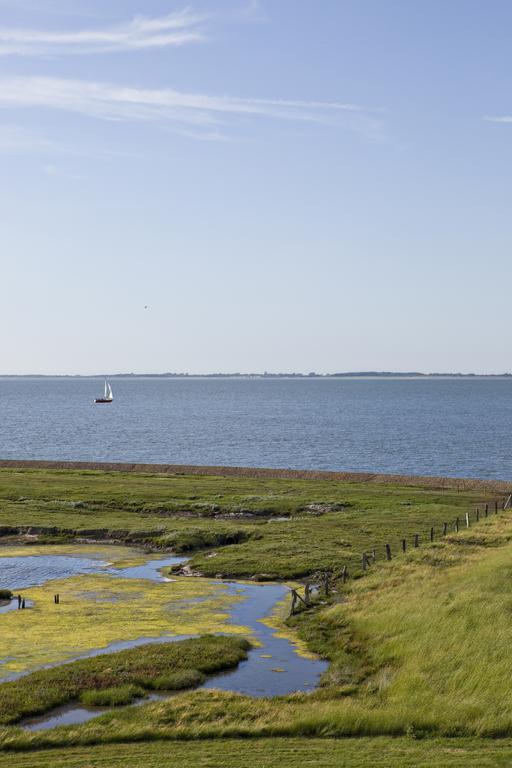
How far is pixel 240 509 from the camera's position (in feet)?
280

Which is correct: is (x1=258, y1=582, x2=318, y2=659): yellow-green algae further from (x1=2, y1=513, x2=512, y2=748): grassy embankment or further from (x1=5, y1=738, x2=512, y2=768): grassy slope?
(x1=5, y1=738, x2=512, y2=768): grassy slope

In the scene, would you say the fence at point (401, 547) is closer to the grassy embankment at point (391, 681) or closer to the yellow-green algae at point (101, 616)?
the grassy embankment at point (391, 681)

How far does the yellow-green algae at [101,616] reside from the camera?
137 feet

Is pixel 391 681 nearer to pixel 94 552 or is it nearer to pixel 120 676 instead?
pixel 120 676

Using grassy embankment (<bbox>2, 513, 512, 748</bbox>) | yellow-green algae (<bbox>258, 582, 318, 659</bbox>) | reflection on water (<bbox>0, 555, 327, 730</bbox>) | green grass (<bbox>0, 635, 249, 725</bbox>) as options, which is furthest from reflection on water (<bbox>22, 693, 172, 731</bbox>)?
yellow-green algae (<bbox>258, 582, 318, 659</bbox>)

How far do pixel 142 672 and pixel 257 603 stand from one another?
1464cm

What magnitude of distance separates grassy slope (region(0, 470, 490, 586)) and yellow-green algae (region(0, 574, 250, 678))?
654cm

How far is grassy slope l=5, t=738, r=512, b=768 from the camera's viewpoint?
89.8 ft

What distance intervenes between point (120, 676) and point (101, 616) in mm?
11318

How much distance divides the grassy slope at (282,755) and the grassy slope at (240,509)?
28368mm

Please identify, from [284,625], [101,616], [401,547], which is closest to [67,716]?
[101,616]

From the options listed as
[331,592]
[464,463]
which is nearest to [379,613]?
[331,592]

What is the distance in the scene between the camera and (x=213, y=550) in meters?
67.6

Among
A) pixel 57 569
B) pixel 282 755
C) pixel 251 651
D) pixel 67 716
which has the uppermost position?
pixel 282 755
